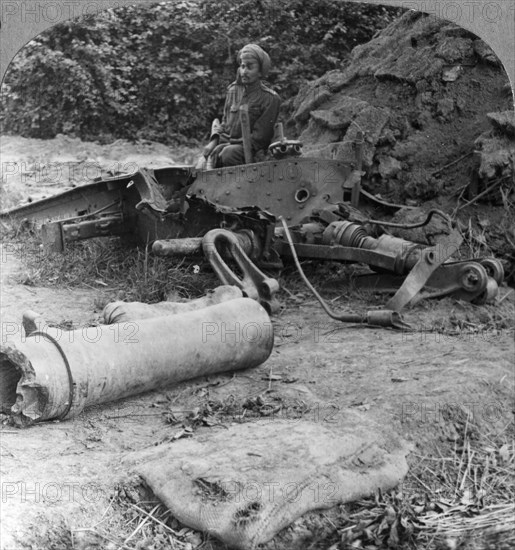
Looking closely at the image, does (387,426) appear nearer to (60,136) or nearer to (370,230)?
(370,230)

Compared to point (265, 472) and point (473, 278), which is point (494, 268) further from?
point (265, 472)

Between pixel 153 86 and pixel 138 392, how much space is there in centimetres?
670

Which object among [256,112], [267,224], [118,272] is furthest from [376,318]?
[256,112]

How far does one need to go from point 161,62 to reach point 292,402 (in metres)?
6.89

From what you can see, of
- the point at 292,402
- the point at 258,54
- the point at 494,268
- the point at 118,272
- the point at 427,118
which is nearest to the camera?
the point at 292,402

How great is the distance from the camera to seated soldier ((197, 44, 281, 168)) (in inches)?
271

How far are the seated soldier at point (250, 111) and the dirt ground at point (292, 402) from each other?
1431mm

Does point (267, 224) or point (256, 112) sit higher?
point (256, 112)

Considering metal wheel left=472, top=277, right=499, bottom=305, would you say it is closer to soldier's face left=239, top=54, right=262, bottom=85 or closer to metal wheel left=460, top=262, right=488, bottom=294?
metal wheel left=460, top=262, right=488, bottom=294

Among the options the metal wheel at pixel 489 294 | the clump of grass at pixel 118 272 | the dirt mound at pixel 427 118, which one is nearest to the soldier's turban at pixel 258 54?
the dirt mound at pixel 427 118

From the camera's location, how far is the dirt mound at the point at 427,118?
6859 millimetres

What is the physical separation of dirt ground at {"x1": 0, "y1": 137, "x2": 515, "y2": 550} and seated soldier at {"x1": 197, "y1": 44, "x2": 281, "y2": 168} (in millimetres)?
1431

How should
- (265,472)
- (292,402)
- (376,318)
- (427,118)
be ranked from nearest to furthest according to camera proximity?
1. (265,472)
2. (292,402)
3. (376,318)
4. (427,118)

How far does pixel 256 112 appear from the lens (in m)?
6.93
